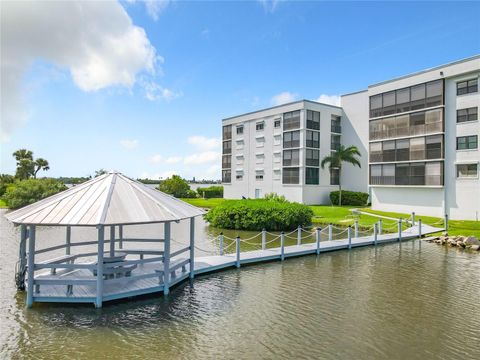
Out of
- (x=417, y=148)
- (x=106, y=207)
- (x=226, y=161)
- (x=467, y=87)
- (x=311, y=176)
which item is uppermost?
(x=467, y=87)

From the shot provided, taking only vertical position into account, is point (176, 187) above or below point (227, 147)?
below

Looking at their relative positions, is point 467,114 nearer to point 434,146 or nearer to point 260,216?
point 434,146

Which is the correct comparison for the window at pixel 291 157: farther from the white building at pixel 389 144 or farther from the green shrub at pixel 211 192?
the green shrub at pixel 211 192

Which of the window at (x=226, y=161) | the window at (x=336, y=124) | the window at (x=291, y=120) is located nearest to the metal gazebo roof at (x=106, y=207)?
the window at (x=291, y=120)

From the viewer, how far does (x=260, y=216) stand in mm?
30547

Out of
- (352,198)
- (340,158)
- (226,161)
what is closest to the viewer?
(352,198)

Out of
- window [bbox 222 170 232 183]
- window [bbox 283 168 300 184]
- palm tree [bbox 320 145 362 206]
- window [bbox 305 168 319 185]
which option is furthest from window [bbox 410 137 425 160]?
window [bbox 222 170 232 183]

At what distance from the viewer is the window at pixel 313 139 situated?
52156mm

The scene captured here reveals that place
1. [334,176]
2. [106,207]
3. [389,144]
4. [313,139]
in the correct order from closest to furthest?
1. [106,207]
2. [389,144]
3. [313,139]
4. [334,176]

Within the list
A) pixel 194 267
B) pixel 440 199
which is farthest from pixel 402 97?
pixel 194 267

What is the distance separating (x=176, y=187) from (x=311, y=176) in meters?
29.5

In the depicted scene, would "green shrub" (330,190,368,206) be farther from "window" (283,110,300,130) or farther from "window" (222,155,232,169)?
"window" (222,155,232,169)

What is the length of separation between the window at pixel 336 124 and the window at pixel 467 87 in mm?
21018

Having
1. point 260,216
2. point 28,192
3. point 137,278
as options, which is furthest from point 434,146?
point 28,192
